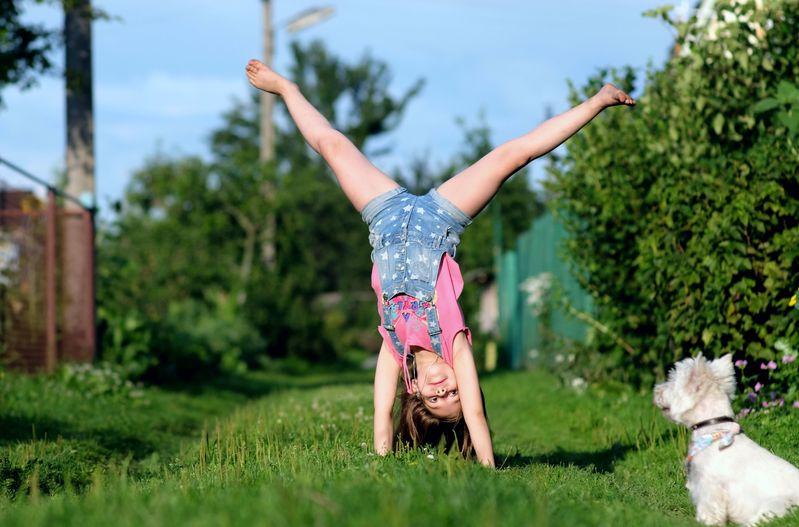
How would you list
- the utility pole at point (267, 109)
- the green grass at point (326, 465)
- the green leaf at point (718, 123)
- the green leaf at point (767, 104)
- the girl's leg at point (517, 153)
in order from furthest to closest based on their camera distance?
the utility pole at point (267, 109) → the green leaf at point (718, 123) → the green leaf at point (767, 104) → the girl's leg at point (517, 153) → the green grass at point (326, 465)

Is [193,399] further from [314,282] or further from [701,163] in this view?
[314,282]

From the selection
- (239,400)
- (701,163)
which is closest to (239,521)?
(701,163)

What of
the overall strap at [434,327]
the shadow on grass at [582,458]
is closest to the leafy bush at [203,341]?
the shadow on grass at [582,458]

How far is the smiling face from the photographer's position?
6.07 m

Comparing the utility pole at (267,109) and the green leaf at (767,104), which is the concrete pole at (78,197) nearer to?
the green leaf at (767,104)

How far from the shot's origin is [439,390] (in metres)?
6.11

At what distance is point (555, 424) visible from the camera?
32.6 feet

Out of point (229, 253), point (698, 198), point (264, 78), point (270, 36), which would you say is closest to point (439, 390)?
point (264, 78)

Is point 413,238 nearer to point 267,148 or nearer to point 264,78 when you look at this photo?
point 264,78

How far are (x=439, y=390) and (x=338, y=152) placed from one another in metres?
1.58

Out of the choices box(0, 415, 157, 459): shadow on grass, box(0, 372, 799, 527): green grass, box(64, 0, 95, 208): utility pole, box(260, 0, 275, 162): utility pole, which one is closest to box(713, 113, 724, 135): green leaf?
box(0, 372, 799, 527): green grass

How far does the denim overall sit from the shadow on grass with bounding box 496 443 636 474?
1376 millimetres

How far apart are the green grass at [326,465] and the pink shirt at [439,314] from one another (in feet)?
2.18

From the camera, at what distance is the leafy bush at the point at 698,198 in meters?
7.96
